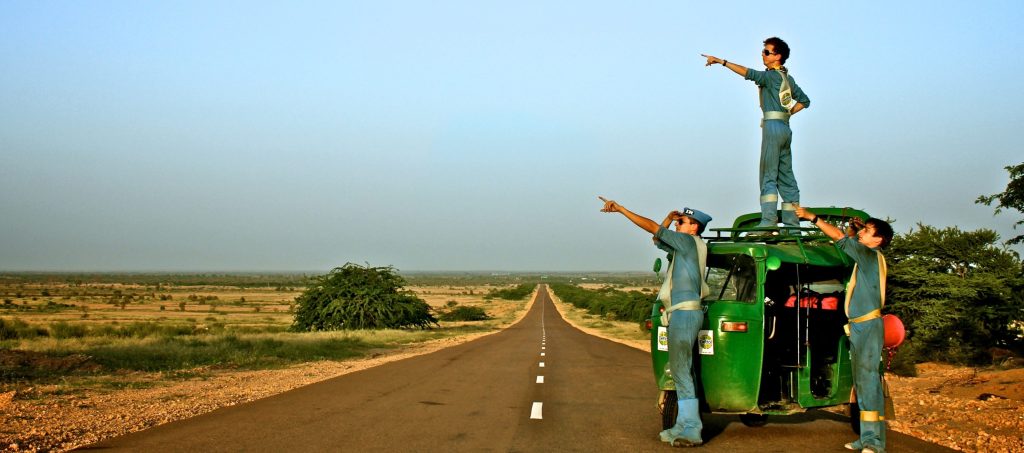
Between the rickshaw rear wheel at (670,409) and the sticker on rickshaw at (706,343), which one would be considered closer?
the sticker on rickshaw at (706,343)

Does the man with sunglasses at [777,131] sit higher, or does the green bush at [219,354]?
the man with sunglasses at [777,131]

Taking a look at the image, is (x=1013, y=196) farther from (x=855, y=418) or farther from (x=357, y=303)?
(x=357, y=303)

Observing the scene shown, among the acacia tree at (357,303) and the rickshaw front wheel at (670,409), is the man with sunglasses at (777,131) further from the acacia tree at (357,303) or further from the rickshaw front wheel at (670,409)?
the acacia tree at (357,303)

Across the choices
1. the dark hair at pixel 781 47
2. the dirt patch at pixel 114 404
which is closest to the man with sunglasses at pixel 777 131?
the dark hair at pixel 781 47

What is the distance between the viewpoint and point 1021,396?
12.4 m

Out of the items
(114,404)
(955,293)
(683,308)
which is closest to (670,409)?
(683,308)

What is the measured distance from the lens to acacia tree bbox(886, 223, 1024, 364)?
2069cm

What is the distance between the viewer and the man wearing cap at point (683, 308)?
26.2 ft

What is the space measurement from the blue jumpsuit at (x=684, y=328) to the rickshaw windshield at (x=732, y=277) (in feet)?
2.51

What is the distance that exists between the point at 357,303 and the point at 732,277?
140ft

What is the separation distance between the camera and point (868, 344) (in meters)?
7.67

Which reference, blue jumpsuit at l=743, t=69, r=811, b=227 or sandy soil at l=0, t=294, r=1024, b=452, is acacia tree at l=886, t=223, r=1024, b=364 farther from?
blue jumpsuit at l=743, t=69, r=811, b=227

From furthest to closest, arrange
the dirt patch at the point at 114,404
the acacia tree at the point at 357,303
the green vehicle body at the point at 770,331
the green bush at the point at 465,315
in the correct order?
the green bush at the point at 465,315
the acacia tree at the point at 357,303
the dirt patch at the point at 114,404
the green vehicle body at the point at 770,331

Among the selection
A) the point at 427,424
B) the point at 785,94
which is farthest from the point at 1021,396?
the point at 427,424
